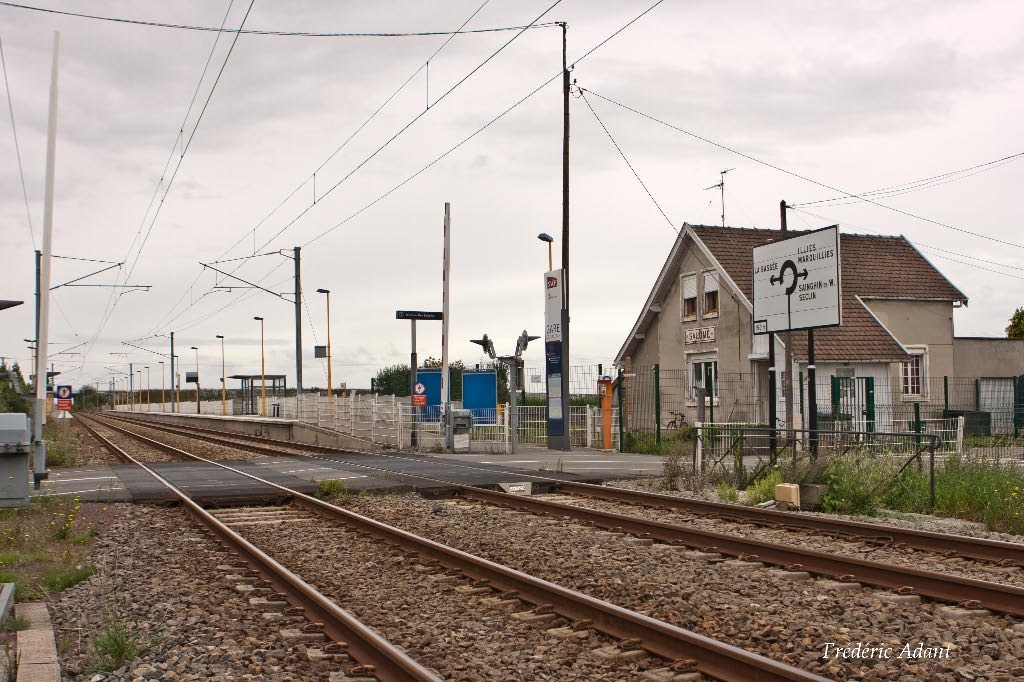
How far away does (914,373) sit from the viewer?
34.5 m

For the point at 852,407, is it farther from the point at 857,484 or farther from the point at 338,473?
the point at 338,473

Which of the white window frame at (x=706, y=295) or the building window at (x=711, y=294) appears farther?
the building window at (x=711, y=294)

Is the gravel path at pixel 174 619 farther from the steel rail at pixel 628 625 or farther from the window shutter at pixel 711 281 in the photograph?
the window shutter at pixel 711 281

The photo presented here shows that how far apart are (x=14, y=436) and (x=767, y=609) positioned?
11618 millimetres

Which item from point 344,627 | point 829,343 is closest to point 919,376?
point 829,343

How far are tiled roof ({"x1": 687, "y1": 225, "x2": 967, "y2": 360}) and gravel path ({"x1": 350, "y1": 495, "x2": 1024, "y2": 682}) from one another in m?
21.8

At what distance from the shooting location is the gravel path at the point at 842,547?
8.95m

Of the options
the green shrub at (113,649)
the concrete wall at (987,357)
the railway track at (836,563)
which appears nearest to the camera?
the green shrub at (113,649)

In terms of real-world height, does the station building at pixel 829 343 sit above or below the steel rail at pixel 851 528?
above

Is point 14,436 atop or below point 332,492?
atop

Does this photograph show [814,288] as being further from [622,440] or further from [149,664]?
[149,664]

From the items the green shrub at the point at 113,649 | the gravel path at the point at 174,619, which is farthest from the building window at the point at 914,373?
the green shrub at the point at 113,649

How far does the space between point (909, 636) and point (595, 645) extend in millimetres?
2108

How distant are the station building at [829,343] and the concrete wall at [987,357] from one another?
5cm
